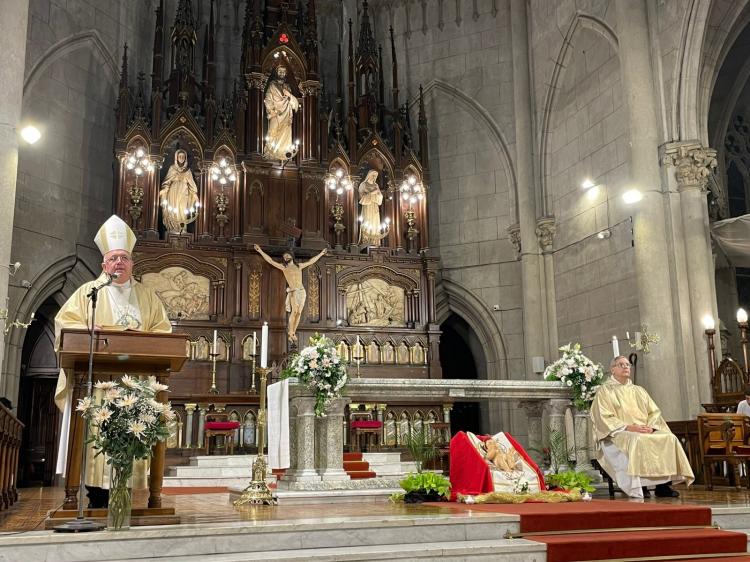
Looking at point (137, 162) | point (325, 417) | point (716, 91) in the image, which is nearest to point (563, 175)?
point (716, 91)

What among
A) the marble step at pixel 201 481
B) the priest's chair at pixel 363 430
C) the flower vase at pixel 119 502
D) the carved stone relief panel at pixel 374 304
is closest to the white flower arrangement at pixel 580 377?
the priest's chair at pixel 363 430

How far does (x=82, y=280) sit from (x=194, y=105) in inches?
192

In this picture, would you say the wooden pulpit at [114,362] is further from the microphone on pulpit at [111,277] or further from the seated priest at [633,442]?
the seated priest at [633,442]

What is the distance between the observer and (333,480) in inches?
362

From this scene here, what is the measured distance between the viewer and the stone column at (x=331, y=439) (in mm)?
9398

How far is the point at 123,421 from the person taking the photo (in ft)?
18.7

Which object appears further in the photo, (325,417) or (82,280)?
(82,280)

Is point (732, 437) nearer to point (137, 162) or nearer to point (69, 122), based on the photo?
point (137, 162)

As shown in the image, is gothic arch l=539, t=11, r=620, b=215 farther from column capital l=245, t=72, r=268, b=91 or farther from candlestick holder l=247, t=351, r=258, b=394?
candlestick holder l=247, t=351, r=258, b=394

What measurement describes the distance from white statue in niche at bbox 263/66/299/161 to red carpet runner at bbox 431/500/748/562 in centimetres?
1274

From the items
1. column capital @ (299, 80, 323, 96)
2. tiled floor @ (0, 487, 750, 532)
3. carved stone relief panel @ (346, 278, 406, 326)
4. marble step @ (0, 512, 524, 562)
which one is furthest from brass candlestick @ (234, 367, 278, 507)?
column capital @ (299, 80, 323, 96)

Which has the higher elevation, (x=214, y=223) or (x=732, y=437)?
(x=214, y=223)

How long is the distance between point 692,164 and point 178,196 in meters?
10.6

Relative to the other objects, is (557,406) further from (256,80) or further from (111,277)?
(256,80)
